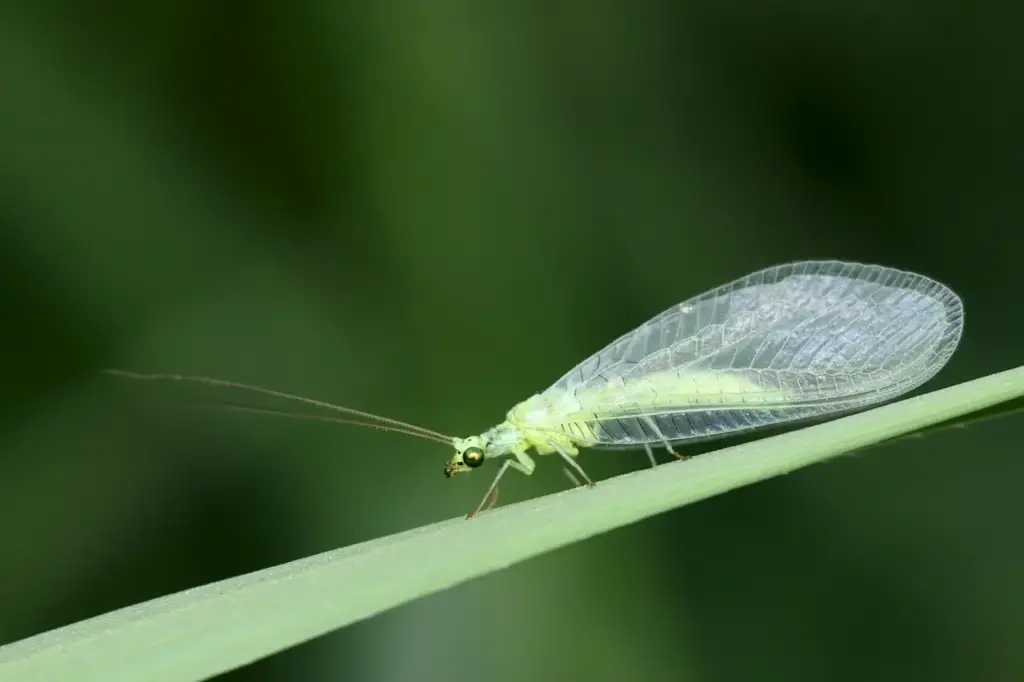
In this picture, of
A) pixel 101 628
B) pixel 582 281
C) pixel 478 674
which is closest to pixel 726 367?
pixel 582 281

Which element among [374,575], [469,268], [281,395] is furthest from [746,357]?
[374,575]

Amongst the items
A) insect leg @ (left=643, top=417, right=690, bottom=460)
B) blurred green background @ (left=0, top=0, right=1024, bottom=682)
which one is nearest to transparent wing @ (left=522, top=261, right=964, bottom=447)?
insect leg @ (left=643, top=417, right=690, bottom=460)

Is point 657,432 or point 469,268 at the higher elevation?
point 469,268

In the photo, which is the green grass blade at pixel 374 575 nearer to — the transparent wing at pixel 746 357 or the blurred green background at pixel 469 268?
the transparent wing at pixel 746 357

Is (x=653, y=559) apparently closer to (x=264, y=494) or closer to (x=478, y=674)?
(x=478, y=674)

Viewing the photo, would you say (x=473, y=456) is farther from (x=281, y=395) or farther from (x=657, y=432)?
(x=281, y=395)

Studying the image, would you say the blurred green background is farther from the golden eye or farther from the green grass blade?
the green grass blade

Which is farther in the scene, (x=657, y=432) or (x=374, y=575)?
(x=657, y=432)
